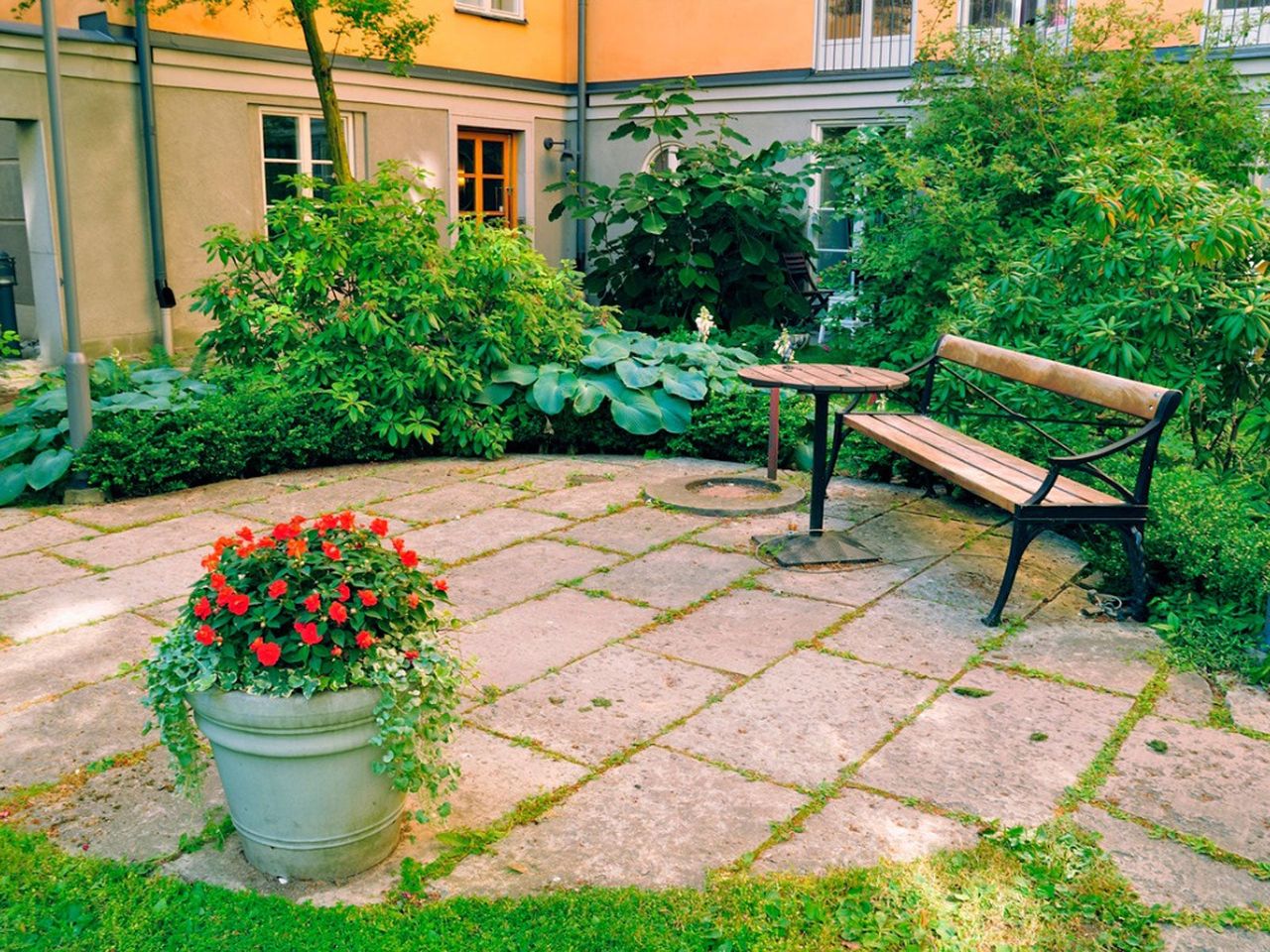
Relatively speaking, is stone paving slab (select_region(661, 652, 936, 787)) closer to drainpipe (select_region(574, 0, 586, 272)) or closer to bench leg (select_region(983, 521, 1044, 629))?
bench leg (select_region(983, 521, 1044, 629))

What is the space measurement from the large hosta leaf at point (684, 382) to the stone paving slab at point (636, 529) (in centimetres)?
144

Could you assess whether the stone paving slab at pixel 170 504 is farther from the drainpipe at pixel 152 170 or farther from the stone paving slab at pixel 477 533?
the drainpipe at pixel 152 170

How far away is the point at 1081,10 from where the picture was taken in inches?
360

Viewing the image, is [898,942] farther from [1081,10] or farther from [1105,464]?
[1081,10]

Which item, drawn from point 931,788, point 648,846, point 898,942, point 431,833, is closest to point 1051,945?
point 898,942

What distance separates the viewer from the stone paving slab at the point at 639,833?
3.07 m

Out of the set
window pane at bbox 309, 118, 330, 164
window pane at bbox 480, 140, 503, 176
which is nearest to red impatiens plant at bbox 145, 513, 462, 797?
window pane at bbox 309, 118, 330, 164

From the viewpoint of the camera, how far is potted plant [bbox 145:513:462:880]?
2857mm

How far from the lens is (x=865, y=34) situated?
1403 centimetres

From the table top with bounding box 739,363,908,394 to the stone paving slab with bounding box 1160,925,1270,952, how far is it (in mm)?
3007

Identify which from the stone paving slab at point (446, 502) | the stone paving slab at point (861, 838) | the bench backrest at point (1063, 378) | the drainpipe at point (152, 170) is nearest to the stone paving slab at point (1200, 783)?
the stone paving slab at point (861, 838)

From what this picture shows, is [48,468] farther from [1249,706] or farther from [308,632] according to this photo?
[1249,706]

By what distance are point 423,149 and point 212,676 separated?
12.3 m

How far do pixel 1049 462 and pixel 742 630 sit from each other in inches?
56.2
